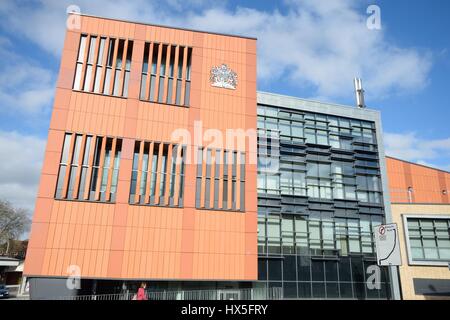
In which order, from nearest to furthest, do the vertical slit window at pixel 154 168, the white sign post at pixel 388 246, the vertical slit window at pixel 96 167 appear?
the white sign post at pixel 388 246 → the vertical slit window at pixel 96 167 → the vertical slit window at pixel 154 168

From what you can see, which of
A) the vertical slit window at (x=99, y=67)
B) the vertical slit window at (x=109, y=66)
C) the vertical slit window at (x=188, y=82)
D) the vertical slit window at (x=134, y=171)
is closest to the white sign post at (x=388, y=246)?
the vertical slit window at (x=134, y=171)

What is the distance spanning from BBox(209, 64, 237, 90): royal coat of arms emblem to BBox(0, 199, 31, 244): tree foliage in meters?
52.4

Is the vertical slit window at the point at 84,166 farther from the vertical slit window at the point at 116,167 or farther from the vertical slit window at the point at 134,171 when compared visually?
the vertical slit window at the point at 134,171

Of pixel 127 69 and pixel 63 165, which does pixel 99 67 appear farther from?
pixel 63 165

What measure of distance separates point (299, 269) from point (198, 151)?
12.7 m

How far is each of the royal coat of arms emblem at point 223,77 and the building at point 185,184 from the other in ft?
0.31

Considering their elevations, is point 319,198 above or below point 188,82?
below

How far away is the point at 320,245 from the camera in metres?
28.2

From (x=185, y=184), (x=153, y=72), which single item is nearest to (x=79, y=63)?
A: (x=153, y=72)

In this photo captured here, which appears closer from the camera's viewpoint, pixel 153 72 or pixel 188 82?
pixel 153 72

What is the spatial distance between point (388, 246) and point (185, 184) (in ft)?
48.5

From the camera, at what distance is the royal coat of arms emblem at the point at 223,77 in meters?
26.8

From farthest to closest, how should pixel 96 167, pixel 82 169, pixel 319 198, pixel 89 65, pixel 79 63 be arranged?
pixel 319 198 < pixel 89 65 < pixel 79 63 < pixel 96 167 < pixel 82 169

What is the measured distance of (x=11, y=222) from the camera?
61.0 meters
